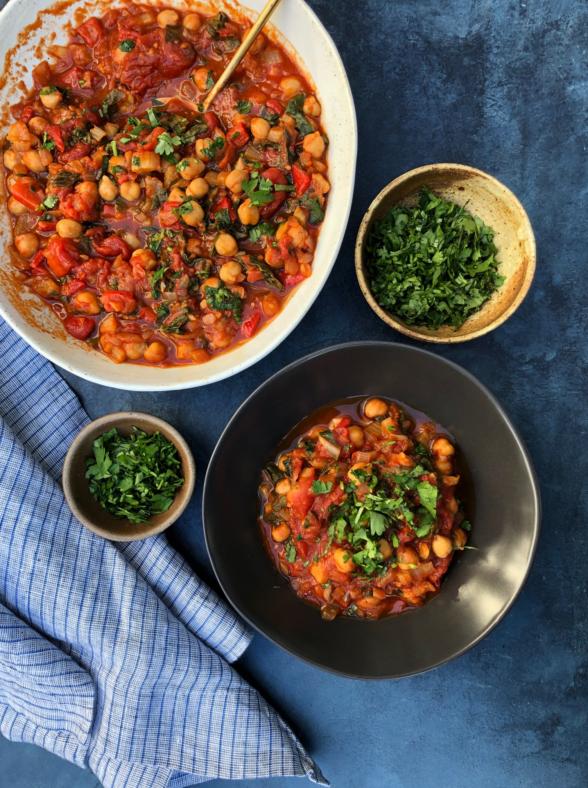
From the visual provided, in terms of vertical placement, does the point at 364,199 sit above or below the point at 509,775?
above

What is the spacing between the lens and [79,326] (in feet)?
9.77

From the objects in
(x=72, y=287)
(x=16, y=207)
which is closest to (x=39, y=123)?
(x=16, y=207)

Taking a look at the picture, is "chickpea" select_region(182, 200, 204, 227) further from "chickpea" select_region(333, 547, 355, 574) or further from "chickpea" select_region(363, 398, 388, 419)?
"chickpea" select_region(333, 547, 355, 574)

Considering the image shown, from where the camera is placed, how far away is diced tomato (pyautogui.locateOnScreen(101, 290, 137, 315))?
2.89m

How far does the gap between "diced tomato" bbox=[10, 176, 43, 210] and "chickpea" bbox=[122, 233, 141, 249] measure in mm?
410

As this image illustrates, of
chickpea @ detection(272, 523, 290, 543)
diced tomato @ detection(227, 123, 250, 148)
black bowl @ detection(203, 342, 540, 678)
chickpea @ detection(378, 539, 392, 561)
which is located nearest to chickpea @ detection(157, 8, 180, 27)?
diced tomato @ detection(227, 123, 250, 148)

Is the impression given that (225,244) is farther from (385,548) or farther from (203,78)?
(385,548)

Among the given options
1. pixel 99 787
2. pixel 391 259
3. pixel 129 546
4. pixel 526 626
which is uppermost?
pixel 391 259

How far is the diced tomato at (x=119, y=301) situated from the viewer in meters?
2.89

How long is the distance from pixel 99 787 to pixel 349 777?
1368mm

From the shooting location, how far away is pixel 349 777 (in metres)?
3.55

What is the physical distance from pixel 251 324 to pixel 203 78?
1069mm

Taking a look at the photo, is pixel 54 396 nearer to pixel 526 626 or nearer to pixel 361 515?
pixel 361 515

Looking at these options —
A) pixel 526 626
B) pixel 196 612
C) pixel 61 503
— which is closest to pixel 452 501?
pixel 526 626
